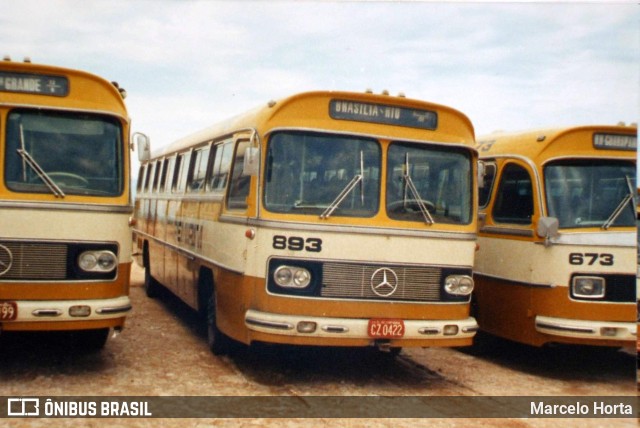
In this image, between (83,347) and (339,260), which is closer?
(339,260)

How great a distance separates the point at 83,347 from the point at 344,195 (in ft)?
12.0

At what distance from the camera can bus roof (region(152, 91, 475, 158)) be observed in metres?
7.28

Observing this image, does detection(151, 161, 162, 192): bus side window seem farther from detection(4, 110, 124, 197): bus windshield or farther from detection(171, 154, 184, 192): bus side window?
detection(4, 110, 124, 197): bus windshield

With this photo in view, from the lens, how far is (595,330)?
7996 millimetres

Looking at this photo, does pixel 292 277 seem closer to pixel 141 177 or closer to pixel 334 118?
pixel 334 118

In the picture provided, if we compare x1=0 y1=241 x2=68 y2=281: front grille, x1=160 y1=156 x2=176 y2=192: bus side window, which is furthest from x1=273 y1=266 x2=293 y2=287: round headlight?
x1=160 y1=156 x2=176 y2=192: bus side window

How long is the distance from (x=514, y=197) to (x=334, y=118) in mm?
2884

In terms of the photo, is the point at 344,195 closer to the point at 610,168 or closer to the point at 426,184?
the point at 426,184

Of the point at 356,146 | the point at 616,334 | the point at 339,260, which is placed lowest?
the point at 616,334

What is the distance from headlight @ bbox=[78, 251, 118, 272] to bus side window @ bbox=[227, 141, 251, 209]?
1.38 meters

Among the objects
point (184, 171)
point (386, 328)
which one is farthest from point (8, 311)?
point (184, 171)

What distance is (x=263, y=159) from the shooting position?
23.7ft

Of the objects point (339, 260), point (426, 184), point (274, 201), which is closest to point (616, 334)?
point (426, 184)

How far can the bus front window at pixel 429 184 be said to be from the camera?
747cm
